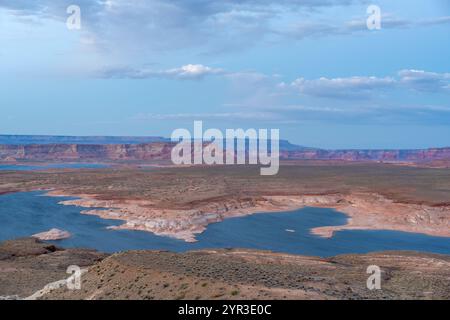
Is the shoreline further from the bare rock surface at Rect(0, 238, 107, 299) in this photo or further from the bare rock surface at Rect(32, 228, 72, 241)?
the bare rock surface at Rect(0, 238, 107, 299)

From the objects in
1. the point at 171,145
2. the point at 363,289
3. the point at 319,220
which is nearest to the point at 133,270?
the point at 363,289

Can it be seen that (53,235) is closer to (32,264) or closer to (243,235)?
(32,264)

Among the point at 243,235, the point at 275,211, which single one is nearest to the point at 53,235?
the point at 243,235

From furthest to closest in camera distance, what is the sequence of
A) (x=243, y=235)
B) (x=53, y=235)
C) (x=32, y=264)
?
(x=243, y=235) < (x=53, y=235) < (x=32, y=264)

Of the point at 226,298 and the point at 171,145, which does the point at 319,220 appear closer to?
the point at 226,298

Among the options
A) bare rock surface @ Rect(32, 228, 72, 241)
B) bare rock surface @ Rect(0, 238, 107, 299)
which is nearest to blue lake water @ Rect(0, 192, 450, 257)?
bare rock surface @ Rect(32, 228, 72, 241)

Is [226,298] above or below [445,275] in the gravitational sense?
above

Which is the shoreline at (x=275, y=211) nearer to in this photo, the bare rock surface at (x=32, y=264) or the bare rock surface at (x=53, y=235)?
the bare rock surface at (x=53, y=235)

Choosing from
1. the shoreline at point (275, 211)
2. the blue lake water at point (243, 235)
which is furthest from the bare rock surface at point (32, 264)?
the shoreline at point (275, 211)
